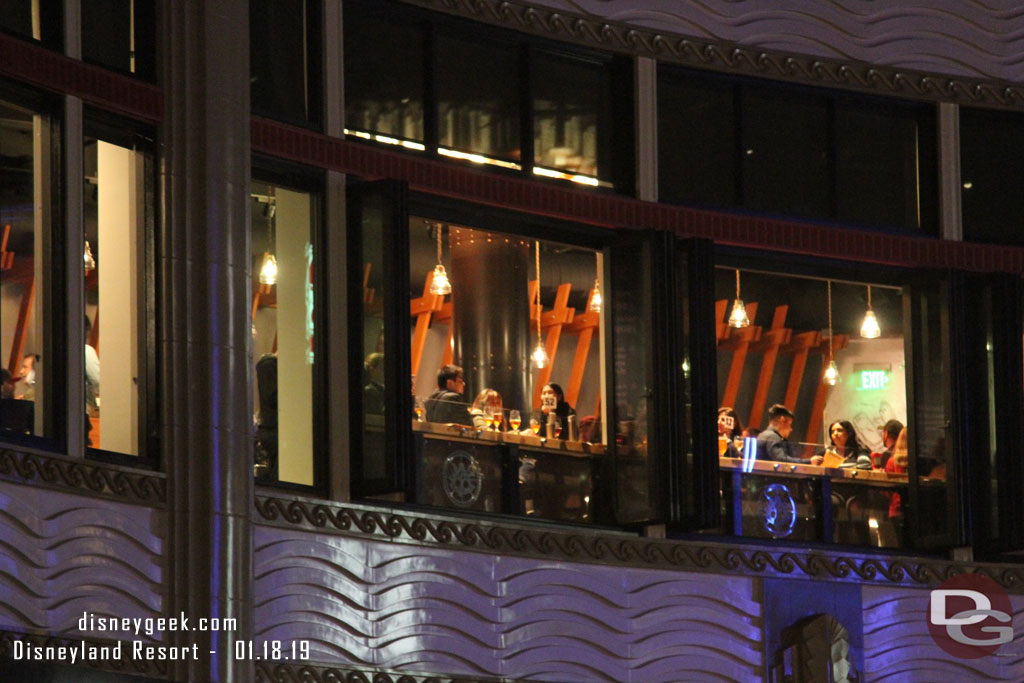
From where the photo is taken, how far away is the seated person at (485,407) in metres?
15.8

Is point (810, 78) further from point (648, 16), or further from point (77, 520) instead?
point (77, 520)

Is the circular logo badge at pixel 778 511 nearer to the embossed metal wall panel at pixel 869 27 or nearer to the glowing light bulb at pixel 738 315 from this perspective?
the embossed metal wall panel at pixel 869 27

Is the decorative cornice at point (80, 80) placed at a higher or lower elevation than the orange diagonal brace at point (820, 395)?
higher

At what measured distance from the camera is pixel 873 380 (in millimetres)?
24312

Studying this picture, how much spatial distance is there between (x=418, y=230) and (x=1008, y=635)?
621cm

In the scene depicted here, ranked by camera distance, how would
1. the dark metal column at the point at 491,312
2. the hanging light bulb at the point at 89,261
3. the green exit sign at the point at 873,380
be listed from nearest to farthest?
the hanging light bulb at the point at 89,261, the dark metal column at the point at 491,312, the green exit sign at the point at 873,380

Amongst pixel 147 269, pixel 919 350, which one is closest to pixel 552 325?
pixel 919 350

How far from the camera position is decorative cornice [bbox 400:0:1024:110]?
1619cm

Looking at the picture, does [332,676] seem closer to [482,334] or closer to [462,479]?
[462,479]

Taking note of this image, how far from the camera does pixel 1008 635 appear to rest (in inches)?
675

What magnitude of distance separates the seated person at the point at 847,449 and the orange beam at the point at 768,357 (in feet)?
17.1

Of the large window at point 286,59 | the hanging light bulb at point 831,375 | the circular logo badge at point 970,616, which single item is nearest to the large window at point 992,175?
the circular logo badge at point 970,616

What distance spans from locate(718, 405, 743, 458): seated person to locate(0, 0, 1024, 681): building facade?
0.11 m

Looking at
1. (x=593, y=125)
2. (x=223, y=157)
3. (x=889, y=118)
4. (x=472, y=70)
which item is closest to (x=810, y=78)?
(x=889, y=118)
